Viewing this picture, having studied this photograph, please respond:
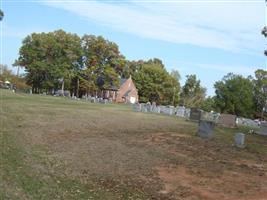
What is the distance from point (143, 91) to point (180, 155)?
10059cm

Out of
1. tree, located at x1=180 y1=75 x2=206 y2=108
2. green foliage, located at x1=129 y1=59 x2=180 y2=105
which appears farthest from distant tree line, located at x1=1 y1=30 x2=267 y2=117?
tree, located at x1=180 y1=75 x2=206 y2=108

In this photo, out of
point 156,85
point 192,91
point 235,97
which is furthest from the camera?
point 192,91

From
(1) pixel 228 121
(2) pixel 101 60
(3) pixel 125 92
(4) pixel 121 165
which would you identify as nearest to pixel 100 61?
(2) pixel 101 60

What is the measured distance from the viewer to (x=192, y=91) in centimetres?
13088

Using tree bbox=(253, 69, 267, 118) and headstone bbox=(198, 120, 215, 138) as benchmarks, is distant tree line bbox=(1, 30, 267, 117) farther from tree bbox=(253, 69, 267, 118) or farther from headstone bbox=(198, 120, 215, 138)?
headstone bbox=(198, 120, 215, 138)

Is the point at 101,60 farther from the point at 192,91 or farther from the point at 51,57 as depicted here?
the point at 192,91

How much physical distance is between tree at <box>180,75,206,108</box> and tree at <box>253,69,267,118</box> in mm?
23336

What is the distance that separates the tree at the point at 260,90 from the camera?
103 meters

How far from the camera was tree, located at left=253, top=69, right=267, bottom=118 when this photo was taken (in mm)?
103231

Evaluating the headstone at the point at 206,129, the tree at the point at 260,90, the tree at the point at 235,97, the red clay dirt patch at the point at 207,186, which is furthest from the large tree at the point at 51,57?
the red clay dirt patch at the point at 207,186

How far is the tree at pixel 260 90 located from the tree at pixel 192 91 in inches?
919

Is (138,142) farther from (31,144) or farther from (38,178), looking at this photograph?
(38,178)

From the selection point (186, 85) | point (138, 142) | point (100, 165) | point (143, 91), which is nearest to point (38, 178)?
point (100, 165)

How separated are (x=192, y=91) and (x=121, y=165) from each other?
117 meters
